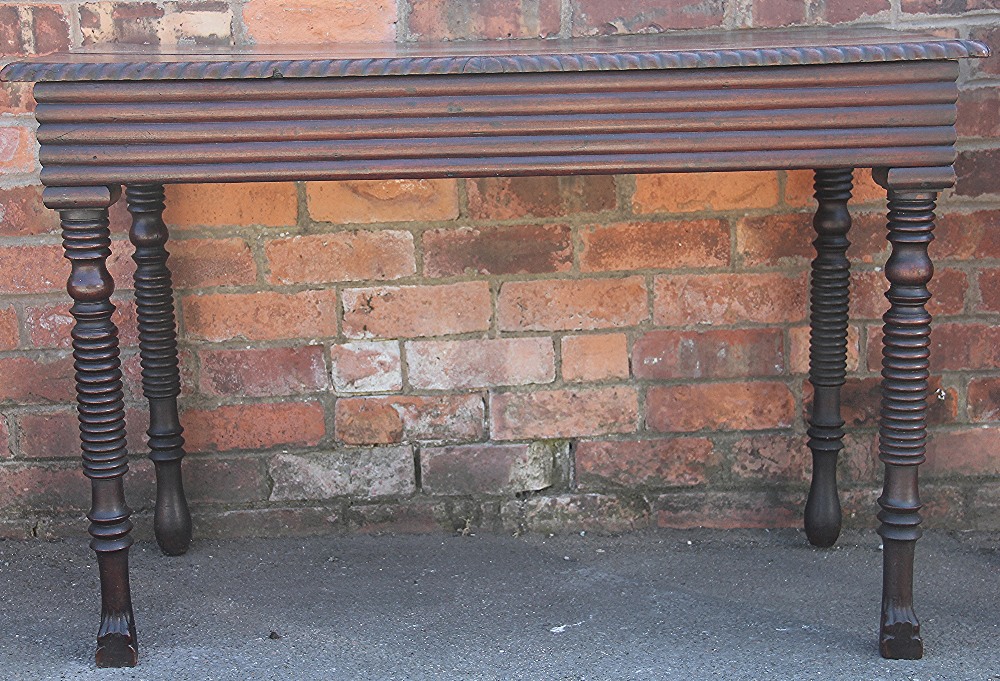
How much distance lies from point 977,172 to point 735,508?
2.67 feet

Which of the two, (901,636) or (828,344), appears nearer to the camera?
(901,636)

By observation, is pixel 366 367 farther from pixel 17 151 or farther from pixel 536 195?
pixel 17 151

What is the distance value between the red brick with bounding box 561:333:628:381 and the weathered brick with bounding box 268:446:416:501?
1.23ft

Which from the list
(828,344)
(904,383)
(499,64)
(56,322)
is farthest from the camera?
(56,322)

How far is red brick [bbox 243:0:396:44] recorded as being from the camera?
216 centimetres

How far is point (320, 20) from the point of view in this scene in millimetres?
2168

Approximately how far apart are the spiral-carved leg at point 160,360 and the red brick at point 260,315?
2.5 inches


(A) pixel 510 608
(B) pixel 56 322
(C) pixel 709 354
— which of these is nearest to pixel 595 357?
(C) pixel 709 354

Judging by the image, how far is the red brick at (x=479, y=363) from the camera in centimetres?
227

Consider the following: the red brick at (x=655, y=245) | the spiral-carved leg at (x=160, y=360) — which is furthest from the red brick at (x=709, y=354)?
the spiral-carved leg at (x=160, y=360)

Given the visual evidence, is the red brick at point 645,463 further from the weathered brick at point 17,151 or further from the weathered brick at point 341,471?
the weathered brick at point 17,151

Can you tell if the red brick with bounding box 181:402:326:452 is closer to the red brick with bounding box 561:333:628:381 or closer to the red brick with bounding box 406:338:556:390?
the red brick with bounding box 406:338:556:390

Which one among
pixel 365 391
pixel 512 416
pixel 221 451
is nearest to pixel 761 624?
pixel 512 416

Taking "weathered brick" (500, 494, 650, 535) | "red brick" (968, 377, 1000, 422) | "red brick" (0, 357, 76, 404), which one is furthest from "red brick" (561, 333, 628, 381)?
"red brick" (0, 357, 76, 404)
